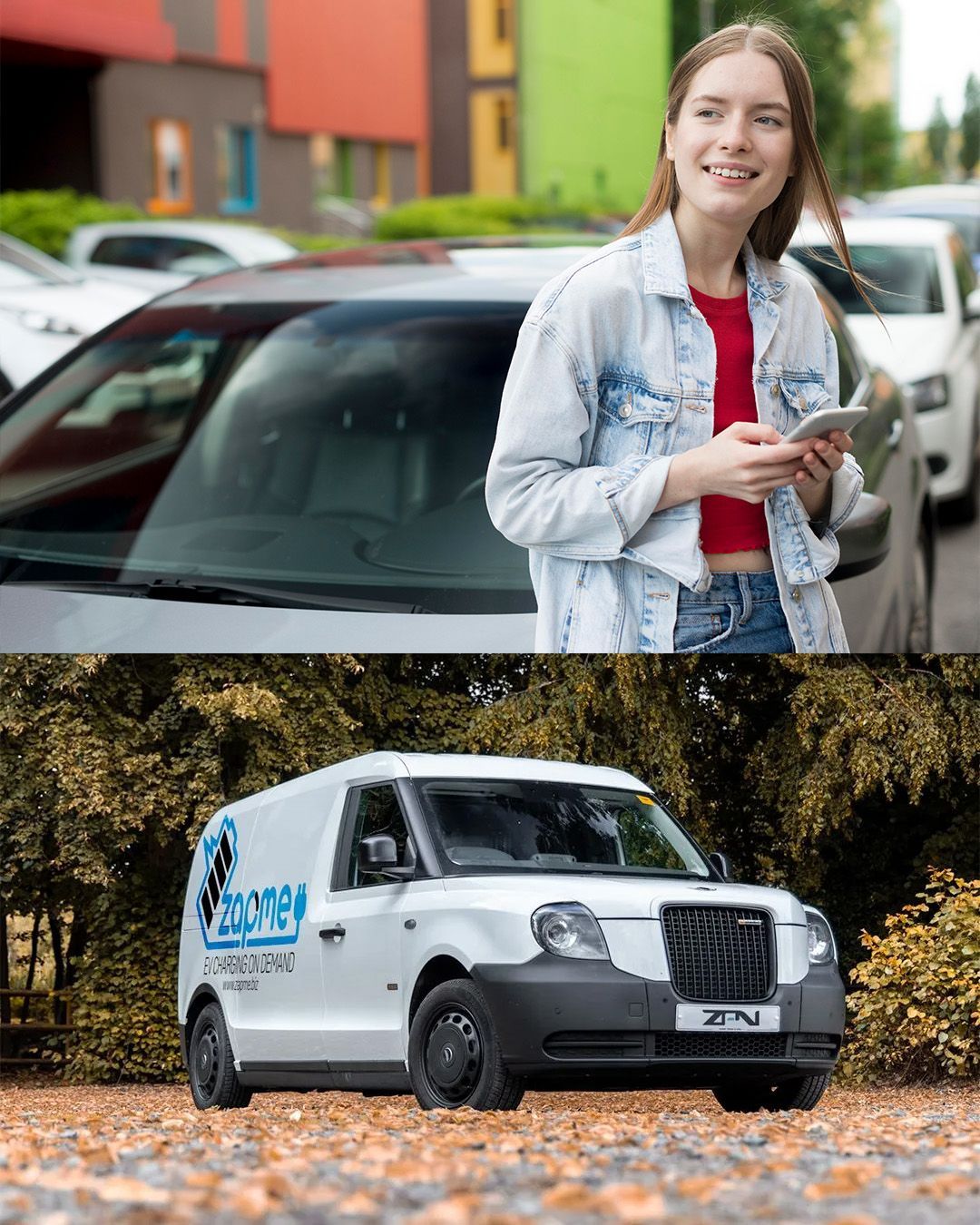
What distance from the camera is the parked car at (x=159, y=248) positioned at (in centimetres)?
698

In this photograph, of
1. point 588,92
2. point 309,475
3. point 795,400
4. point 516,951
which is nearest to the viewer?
point 795,400

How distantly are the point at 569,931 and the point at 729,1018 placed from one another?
2.32 feet

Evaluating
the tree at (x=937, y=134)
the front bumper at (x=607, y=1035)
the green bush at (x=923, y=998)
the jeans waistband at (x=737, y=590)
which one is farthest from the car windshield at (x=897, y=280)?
the green bush at (x=923, y=998)

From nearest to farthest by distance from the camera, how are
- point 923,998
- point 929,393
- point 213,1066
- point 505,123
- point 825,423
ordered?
point 825,423 < point 505,123 < point 929,393 < point 213,1066 < point 923,998

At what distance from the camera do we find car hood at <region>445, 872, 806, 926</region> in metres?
5.13

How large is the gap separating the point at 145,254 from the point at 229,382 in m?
3.05

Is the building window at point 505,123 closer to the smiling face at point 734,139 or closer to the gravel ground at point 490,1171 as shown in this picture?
the smiling face at point 734,139

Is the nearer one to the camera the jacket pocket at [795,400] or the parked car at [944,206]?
the jacket pocket at [795,400]

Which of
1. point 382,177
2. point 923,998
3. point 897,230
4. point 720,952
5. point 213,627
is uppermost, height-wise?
point 382,177

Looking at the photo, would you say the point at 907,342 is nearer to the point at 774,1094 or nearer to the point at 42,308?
the point at 774,1094

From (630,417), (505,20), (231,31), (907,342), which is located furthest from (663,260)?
(231,31)

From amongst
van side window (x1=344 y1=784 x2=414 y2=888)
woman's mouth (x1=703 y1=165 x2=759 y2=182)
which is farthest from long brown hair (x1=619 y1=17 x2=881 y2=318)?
van side window (x1=344 y1=784 x2=414 y2=888)

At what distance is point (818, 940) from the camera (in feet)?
19.0

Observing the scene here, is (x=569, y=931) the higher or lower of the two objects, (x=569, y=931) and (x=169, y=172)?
the lower
